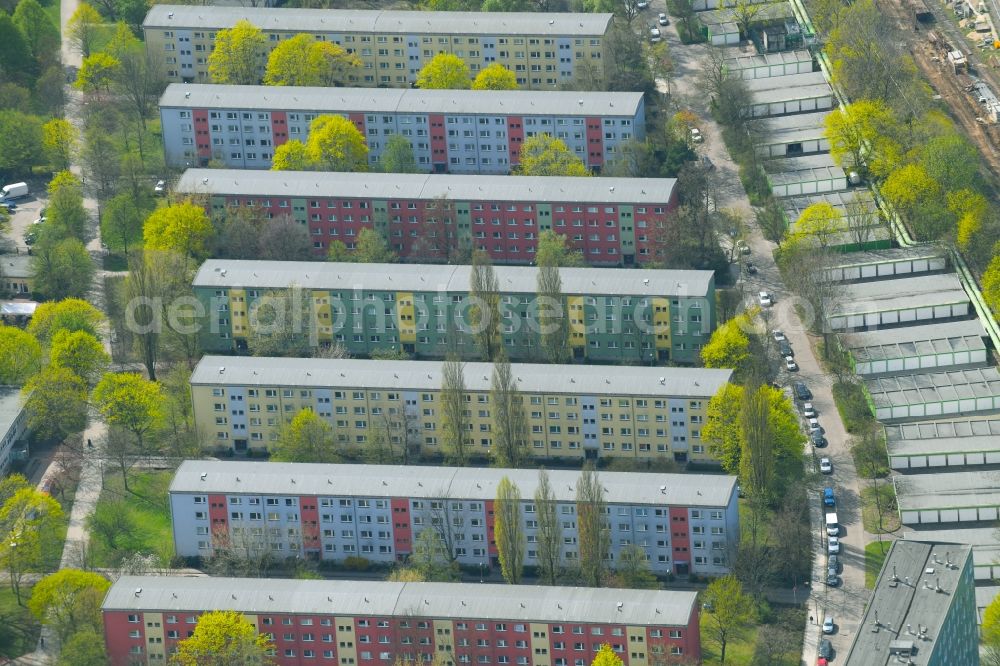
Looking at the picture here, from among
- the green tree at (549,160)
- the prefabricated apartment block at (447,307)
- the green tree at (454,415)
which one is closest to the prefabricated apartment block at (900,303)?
the prefabricated apartment block at (447,307)

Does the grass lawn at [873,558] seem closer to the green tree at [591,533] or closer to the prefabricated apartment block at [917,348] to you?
the green tree at [591,533]

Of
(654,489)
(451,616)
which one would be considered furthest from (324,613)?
(654,489)

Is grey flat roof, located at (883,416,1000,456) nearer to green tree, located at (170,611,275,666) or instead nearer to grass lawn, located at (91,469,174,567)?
green tree, located at (170,611,275,666)

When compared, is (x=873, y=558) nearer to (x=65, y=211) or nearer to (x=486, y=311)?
(x=486, y=311)

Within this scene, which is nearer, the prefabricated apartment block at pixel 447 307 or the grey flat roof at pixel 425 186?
the prefabricated apartment block at pixel 447 307

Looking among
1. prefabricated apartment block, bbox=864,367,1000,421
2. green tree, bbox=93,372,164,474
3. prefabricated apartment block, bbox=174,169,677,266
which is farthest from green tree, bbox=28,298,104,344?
prefabricated apartment block, bbox=864,367,1000,421

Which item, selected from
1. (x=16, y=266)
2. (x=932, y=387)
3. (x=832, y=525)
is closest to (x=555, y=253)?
(x=932, y=387)
